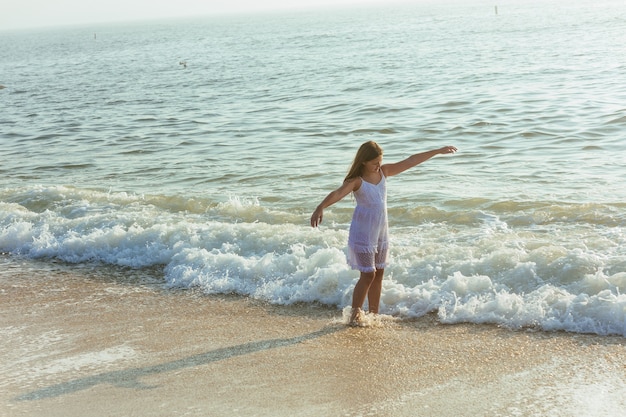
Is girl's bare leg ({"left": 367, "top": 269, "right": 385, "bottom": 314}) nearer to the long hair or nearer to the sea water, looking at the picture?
the sea water

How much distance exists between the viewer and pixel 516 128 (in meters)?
14.6

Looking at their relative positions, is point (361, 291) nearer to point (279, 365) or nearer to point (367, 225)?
point (367, 225)

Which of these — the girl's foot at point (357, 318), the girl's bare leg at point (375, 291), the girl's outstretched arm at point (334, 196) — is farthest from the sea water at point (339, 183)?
the girl's outstretched arm at point (334, 196)

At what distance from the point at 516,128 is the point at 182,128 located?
7871 mm

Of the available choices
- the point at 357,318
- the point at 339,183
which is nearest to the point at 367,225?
the point at 357,318

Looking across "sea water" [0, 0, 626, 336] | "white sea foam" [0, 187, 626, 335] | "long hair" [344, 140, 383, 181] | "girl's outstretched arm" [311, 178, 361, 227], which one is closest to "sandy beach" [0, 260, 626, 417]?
"white sea foam" [0, 187, 626, 335]

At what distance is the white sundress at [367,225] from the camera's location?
6.01 metres

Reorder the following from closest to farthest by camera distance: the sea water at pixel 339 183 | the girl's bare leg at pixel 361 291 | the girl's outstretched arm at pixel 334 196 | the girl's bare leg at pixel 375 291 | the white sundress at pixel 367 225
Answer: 1. the girl's outstretched arm at pixel 334 196
2. the white sundress at pixel 367 225
3. the girl's bare leg at pixel 361 291
4. the girl's bare leg at pixel 375 291
5. the sea water at pixel 339 183

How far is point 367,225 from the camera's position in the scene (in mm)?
6027

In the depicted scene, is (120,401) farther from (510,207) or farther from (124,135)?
(124,135)

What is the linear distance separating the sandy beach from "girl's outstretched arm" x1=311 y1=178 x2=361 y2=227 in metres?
0.98

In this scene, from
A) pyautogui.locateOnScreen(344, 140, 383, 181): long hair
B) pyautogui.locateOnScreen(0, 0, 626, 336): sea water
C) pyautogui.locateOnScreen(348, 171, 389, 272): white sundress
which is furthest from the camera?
pyautogui.locateOnScreen(0, 0, 626, 336): sea water

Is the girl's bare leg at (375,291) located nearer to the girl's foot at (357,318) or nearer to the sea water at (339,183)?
the girl's foot at (357,318)

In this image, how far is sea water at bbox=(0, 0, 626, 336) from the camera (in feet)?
23.2
